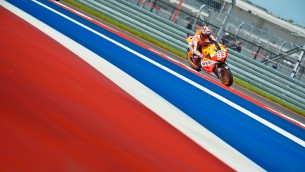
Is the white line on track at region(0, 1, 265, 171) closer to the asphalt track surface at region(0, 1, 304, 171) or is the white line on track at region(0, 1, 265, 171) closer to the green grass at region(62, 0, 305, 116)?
the asphalt track surface at region(0, 1, 304, 171)

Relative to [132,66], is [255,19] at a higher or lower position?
higher

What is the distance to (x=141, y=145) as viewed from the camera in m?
2.95

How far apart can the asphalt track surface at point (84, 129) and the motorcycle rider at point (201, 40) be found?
6.15 meters

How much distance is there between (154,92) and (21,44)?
187cm

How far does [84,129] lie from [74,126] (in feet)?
0.26

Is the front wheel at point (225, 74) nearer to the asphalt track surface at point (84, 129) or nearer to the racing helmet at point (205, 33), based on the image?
the racing helmet at point (205, 33)

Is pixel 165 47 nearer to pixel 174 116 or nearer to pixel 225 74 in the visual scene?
pixel 225 74

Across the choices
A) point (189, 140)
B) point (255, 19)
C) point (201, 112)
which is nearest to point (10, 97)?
point (189, 140)

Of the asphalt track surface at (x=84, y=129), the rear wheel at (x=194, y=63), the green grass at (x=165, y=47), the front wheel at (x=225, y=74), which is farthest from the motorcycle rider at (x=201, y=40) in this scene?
the asphalt track surface at (x=84, y=129)

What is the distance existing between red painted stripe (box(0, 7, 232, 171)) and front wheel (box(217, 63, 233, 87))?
233 inches

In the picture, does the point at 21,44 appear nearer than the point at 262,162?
No

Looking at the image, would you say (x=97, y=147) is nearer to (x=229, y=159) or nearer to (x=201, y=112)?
(x=229, y=159)

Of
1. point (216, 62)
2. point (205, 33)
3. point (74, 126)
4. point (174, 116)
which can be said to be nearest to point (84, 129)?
point (74, 126)

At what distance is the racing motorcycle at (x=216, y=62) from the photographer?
1022 centimetres
